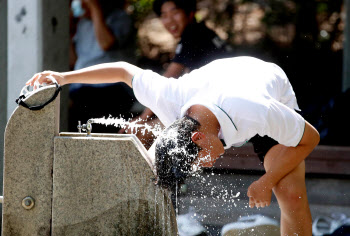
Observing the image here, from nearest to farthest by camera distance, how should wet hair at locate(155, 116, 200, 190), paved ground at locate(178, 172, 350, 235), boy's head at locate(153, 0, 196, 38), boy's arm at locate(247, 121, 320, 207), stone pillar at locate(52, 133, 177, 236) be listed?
1. wet hair at locate(155, 116, 200, 190)
2. stone pillar at locate(52, 133, 177, 236)
3. boy's arm at locate(247, 121, 320, 207)
4. boy's head at locate(153, 0, 196, 38)
5. paved ground at locate(178, 172, 350, 235)

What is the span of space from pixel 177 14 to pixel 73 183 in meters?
2.11

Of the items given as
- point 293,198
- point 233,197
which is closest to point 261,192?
point 293,198

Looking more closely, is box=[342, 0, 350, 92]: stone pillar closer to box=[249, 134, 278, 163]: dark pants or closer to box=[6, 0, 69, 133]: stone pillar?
box=[249, 134, 278, 163]: dark pants

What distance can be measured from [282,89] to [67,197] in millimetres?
1412

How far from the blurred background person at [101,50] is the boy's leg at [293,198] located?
2249 mm

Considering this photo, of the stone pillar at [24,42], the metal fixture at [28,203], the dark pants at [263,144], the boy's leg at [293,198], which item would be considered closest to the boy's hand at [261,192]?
the boy's leg at [293,198]

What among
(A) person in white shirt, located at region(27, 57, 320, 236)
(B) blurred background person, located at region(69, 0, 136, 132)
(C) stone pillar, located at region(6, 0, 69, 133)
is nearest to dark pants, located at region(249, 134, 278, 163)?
(A) person in white shirt, located at region(27, 57, 320, 236)

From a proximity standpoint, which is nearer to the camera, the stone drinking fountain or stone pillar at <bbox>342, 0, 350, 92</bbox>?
the stone drinking fountain

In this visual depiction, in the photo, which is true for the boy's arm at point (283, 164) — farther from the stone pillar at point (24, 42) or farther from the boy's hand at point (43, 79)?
the stone pillar at point (24, 42)

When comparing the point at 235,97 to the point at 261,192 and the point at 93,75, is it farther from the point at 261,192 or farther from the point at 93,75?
the point at 93,75

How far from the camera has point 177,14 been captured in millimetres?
4754

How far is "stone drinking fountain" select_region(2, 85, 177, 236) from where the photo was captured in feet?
10.1

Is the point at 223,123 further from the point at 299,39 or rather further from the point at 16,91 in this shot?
the point at 299,39

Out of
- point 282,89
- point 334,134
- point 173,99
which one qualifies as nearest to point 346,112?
point 334,134
